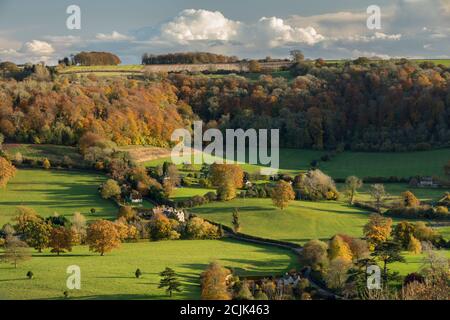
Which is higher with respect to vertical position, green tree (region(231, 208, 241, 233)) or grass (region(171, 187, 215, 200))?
grass (region(171, 187, 215, 200))

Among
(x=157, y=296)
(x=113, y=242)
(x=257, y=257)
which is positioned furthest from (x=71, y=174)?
(x=157, y=296)

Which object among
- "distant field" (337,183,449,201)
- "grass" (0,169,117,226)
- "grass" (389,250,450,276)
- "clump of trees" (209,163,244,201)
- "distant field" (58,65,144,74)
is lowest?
"distant field" (337,183,449,201)

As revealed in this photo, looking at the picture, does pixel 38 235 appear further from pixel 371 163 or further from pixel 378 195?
pixel 371 163

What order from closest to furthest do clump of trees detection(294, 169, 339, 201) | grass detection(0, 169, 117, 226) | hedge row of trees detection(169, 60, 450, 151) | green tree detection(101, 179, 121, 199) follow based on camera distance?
grass detection(0, 169, 117, 226)
green tree detection(101, 179, 121, 199)
clump of trees detection(294, 169, 339, 201)
hedge row of trees detection(169, 60, 450, 151)

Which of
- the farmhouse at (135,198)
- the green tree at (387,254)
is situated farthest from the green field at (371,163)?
the green tree at (387,254)

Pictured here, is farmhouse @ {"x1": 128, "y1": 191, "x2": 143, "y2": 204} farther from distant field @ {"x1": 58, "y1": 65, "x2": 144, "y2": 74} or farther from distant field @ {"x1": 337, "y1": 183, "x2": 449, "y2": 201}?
distant field @ {"x1": 58, "y1": 65, "x2": 144, "y2": 74}

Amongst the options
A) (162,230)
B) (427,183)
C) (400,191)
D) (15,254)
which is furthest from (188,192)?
(427,183)

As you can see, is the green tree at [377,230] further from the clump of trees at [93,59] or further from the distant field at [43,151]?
the clump of trees at [93,59]

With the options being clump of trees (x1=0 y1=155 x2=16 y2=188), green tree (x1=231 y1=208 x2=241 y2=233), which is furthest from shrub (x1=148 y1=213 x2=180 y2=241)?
clump of trees (x1=0 y1=155 x2=16 y2=188)
